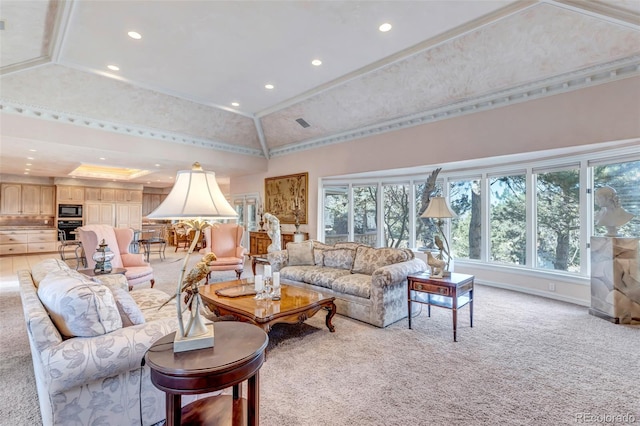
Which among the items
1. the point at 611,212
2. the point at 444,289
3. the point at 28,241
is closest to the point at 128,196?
the point at 28,241

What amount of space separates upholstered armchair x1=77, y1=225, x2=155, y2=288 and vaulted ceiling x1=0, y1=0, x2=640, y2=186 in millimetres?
1883

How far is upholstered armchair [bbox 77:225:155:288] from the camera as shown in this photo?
4594 mm

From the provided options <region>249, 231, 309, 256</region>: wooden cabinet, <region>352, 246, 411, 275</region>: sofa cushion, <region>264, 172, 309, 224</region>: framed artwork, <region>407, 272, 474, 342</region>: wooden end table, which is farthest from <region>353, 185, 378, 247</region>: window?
<region>407, 272, 474, 342</region>: wooden end table

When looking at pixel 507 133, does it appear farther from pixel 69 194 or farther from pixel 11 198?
pixel 11 198

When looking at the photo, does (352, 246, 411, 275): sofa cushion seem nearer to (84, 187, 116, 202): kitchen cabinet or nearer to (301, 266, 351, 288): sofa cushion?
(301, 266, 351, 288): sofa cushion

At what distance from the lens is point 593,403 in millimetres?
2135

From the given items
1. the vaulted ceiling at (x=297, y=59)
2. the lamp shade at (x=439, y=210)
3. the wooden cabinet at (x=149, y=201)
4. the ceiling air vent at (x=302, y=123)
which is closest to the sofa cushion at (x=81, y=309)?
the vaulted ceiling at (x=297, y=59)

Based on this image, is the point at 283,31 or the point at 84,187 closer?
the point at 283,31

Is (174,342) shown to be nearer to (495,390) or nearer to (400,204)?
(495,390)

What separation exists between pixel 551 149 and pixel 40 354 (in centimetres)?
545

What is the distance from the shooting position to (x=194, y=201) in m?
1.66

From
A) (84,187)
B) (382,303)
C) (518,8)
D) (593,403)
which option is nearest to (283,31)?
(518,8)

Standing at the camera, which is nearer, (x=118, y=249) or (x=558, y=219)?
(x=558, y=219)

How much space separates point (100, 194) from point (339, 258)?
10137 mm
